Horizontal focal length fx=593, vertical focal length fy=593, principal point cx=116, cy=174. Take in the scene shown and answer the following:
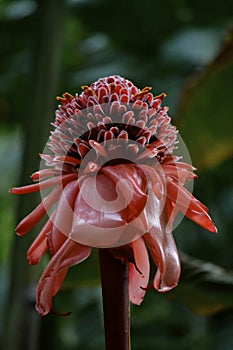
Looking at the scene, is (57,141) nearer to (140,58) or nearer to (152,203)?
(152,203)

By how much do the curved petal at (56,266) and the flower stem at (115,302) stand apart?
0.02 m

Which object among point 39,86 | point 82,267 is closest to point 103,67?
point 39,86

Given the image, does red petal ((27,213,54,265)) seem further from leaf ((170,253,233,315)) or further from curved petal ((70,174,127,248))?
leaf ((170,253,233,315))

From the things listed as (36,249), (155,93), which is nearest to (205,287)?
(36,249)

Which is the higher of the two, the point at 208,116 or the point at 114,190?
the point at 208,116

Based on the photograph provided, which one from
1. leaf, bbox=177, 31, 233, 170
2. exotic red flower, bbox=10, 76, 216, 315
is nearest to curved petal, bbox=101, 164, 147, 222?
exotic red flower, bbox=10, 76, 216, 315

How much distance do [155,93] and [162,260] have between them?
97 centimetres

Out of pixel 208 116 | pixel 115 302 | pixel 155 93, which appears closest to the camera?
pixel 115 302

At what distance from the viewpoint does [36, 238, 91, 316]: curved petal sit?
44cm

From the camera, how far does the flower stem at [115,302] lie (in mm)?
427

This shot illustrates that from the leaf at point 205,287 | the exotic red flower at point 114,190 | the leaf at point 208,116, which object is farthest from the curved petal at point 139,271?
the leaf at point 208,116

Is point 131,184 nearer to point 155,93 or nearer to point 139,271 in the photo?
point 139,271

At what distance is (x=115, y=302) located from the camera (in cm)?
43

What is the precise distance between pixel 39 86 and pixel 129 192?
733 millimetres
